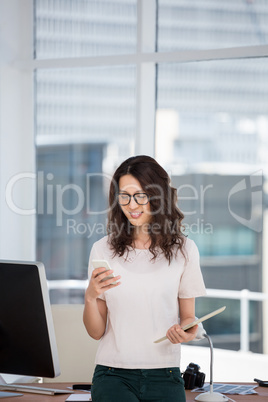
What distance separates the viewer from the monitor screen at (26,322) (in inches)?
72.4

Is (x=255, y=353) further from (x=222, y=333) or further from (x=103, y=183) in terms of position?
(x=103, y=183)

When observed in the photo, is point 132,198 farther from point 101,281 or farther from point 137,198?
point 101,281

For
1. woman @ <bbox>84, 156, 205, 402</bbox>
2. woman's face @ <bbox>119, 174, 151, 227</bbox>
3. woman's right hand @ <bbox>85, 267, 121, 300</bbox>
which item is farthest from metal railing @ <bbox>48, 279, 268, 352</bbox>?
woman's right hand @ <bbox>85, 267, 121, 300</bbox>

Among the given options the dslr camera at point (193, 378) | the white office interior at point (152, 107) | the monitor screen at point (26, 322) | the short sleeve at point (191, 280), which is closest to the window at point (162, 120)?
the white office interior at point (152, 107)

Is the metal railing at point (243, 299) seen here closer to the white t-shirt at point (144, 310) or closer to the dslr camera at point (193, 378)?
the dslr camera at point (193, 378)

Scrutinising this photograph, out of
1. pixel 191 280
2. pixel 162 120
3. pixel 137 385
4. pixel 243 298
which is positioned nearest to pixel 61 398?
pixel 137 385

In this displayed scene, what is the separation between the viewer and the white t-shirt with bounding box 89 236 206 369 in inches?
78.2

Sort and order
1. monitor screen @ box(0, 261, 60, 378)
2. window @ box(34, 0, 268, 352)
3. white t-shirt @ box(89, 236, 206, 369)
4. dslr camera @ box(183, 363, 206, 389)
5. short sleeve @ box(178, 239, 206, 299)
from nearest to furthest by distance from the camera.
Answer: monitor screen @ box(0, 261, 60, 378) < white t-shirt @ box(89, 236, 206, 369) < short sleeve @ box(178, 239, 206, 299) < dslr camera @ box(183, 363, 206, 389) < window @ box(34, 0, 268, 352)

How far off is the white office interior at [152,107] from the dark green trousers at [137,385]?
7.95 feet

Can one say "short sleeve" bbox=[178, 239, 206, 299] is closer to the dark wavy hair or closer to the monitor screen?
the dark wavy hair

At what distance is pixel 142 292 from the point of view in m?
2.03

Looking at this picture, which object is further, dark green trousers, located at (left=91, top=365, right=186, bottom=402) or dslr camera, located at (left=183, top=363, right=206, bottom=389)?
dslr camera, located at (left=183, top=363, right=206, bottom=389)

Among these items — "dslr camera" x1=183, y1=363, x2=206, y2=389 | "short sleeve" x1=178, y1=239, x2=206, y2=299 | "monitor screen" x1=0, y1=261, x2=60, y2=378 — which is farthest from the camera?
"dslr camera" x1=183, y1=363, x2=206, y2=389

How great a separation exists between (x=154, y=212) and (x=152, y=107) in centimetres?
239
